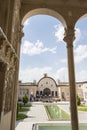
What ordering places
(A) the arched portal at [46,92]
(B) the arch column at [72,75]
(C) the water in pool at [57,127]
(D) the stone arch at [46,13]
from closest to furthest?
1. (B) the arch column at [72,75]
2. (D) the stone arch at [46,13]
3. (C) the water in pool at [57,127]
4. (A) the arched portal at [46,92]

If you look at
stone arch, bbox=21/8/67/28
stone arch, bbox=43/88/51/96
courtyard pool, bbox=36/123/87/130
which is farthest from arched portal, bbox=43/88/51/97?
stone arch, bbox=21/8/67/28

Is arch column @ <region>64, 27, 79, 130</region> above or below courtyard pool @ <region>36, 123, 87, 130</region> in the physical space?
above

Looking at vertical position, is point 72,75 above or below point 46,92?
above

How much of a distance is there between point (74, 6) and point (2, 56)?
419cm

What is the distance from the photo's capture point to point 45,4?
604cm

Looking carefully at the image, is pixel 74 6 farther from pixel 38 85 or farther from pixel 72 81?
pixel 38 85

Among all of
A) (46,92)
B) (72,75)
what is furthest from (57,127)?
(46,92)

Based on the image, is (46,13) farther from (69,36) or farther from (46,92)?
(46,92)

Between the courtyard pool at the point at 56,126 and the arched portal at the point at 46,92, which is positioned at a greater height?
the arched portal at the point at 46,92

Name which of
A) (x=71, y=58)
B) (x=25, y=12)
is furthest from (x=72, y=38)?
(x=25, y=12)

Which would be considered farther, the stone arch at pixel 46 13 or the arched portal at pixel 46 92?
the arched portal at pixel 46 92

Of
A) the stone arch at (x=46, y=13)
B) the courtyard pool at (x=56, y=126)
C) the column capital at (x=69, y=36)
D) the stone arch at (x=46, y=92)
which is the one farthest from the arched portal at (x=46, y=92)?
the column capital at (x=69, y=36)

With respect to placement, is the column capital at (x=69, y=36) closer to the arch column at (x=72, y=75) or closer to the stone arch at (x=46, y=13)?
the arch column at (x=72, y=75)

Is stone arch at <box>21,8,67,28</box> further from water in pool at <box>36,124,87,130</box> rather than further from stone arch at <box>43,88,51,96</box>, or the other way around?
stone arch at <box>43,88,51,96</box>
